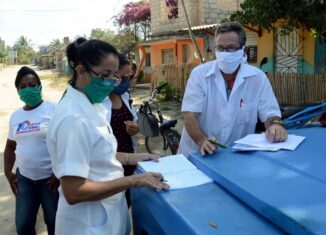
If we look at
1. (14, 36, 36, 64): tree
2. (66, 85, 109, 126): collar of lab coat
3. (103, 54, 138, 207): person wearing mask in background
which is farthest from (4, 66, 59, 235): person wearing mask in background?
(14, 36, 36, 64): tree

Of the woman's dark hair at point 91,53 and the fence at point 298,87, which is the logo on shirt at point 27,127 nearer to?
→ the woman's dark hair at point 91,53

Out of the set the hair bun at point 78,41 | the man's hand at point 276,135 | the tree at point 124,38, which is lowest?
the man's hand at point 276,135

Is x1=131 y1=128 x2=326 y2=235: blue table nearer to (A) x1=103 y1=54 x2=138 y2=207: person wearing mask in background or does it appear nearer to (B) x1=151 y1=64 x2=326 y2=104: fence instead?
(A) x1=103 y1=54 x2=138 y2=207: person wearing mask in background

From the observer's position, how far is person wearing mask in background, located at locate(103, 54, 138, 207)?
2.73 m

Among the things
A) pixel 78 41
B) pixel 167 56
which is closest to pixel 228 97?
pixel 78 41

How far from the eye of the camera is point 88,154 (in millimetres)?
1519

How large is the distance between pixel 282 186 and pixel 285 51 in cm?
970

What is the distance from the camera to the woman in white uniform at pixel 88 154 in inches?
58.4

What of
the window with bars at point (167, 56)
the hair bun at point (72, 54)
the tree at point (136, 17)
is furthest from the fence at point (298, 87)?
the tree at point (136, 17)

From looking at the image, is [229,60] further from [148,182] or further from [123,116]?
[148,182]

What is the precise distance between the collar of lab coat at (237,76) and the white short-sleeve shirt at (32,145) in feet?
4.22

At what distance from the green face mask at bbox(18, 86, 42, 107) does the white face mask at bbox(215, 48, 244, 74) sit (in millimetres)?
1376

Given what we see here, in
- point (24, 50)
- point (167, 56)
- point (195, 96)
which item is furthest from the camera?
point (24, 50)

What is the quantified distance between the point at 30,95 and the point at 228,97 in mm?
1464
